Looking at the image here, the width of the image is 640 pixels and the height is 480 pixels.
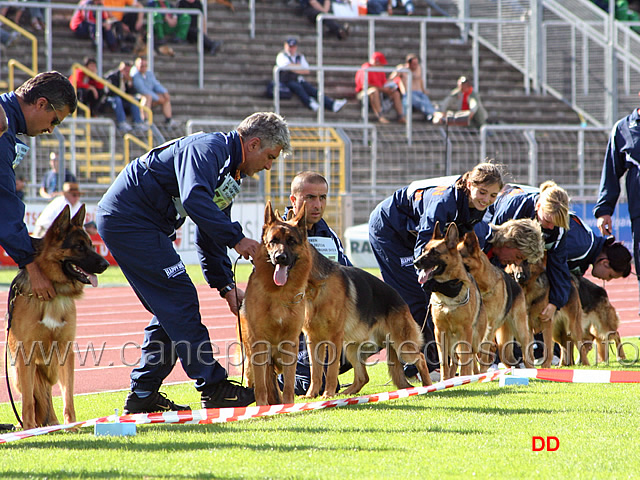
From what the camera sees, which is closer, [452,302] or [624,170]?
[452,302]

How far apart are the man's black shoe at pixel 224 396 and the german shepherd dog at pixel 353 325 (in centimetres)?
64

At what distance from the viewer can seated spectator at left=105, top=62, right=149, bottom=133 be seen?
734 inches

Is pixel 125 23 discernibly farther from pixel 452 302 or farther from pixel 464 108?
pixel 452 302

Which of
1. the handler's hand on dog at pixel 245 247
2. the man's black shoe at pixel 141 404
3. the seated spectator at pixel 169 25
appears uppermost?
the seated spectator at pixel 169 25

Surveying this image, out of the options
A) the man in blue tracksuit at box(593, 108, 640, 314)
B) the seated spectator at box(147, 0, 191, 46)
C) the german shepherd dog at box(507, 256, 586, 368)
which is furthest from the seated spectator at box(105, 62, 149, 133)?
the man in blue tracksuit at box(593, 108, 640, 314)

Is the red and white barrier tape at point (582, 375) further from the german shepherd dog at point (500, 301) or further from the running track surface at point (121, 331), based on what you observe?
the running track surface at point (121, 331)

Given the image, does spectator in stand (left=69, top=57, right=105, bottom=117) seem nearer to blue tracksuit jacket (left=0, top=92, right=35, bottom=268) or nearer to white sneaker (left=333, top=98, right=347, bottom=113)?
white sneaker (left=333, top=98, right=347, bottom=113)

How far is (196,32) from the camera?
22781mm

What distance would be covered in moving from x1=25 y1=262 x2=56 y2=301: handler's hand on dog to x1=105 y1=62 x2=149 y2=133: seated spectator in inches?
539

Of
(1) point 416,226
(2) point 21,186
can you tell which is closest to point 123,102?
(2) point 21,186

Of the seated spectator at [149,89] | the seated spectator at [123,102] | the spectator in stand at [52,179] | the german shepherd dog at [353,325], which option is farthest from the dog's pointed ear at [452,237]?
the seated spectator at [149,89]

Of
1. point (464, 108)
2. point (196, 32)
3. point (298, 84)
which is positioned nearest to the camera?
point (464, 108)

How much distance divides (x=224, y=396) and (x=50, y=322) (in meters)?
1.16

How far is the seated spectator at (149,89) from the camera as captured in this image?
64.8 feet
